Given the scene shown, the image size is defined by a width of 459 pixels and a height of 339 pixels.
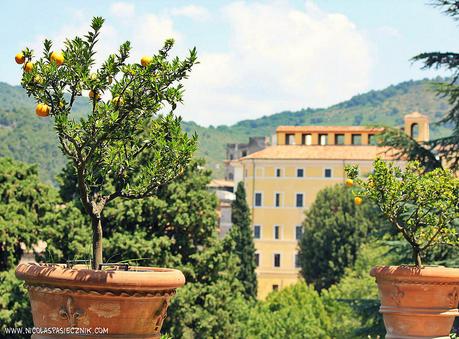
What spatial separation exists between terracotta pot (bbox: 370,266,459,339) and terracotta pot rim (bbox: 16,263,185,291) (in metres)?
2.98

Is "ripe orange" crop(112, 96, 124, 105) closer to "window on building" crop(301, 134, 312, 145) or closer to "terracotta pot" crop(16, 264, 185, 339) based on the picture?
"terracotta pot" crop(16, 264, 185, 339)

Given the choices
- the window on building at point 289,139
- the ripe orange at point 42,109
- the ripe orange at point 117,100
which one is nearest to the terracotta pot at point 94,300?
the ripe orange at point 42,109

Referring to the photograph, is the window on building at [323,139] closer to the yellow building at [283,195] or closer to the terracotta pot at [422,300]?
the yellow building at [283,195]

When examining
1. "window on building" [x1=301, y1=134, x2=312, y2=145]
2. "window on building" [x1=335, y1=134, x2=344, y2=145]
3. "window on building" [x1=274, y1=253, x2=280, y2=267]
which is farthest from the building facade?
"window on building" [x1=274, y1=253, x2=280, y2=267]

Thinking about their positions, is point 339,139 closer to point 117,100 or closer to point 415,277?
point 415,277

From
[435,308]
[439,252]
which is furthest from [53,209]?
[435,308]

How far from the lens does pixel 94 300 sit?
517cm

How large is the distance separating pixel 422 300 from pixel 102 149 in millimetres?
3237

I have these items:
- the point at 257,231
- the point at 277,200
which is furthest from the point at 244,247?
the point at 277,200

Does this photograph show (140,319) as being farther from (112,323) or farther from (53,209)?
(53,209)

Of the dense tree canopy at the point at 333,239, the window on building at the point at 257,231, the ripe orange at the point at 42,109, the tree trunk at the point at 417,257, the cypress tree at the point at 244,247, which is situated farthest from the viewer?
the window on building at the point at 257,231

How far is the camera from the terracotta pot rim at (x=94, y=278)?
5.14 meters

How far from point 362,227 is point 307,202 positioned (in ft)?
53.1

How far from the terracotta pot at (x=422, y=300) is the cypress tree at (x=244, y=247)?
44.1 metres
